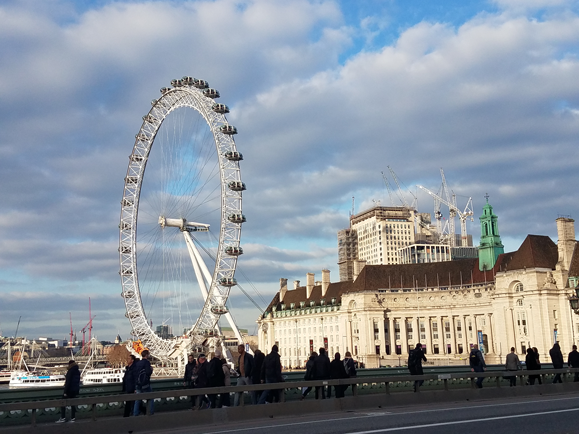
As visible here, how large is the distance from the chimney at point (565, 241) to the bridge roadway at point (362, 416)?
8993 centimetres

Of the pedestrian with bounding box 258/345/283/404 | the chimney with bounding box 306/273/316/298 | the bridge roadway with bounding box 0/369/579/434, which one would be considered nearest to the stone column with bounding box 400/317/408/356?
the chimney with bounding box 306/273/316/298

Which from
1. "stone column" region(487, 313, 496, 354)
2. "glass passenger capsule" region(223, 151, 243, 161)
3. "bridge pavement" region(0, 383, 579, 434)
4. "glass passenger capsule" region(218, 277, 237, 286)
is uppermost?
"glass passenger capsule" region(223, 151, 243, 161)

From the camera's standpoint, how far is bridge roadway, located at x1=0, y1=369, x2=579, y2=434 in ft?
61.2

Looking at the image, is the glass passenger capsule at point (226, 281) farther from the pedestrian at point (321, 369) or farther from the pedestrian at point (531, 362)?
the pedestrian at point (321, 369)

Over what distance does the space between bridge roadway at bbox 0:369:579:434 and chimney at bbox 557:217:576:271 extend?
89932mm

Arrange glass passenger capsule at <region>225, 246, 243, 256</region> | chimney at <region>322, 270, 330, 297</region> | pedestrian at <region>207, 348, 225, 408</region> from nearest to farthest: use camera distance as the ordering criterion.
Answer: pedestrian at <region>207, 348, 225, 408</region> < glass passenger capsule at <region>225, 246, 243, 256</region> < chimney at <region>322, 270, 330, 297</region>

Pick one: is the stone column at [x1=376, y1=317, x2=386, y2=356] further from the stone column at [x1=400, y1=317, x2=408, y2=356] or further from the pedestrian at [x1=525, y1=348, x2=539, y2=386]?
the pedestrian at [x1=525, y1=348, x2=539, y2=386]

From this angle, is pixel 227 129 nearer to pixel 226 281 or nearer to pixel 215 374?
pixel 226 281

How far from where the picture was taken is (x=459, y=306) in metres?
136

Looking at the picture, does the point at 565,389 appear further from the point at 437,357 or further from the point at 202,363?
the point at 437,357

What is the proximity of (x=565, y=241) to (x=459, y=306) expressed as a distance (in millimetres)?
30136

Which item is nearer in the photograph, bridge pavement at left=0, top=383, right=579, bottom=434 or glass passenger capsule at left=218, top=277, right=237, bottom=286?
bridge pavement at left=0, top=383, right=579, bottom=434

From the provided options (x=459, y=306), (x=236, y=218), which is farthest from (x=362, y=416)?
(x=459, y=306)

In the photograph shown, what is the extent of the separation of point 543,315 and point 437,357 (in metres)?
31.7
